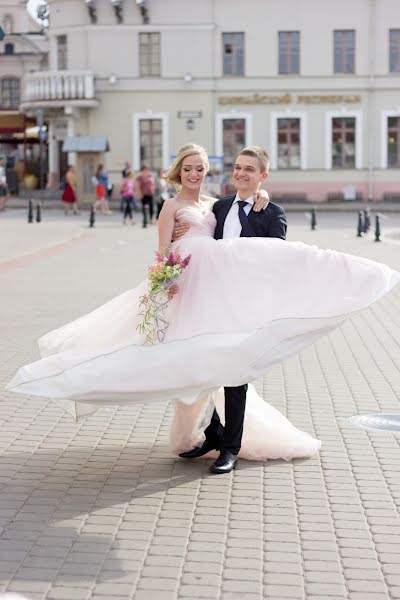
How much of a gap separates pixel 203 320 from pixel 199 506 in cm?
101

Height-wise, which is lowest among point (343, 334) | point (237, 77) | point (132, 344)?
point (343, 334)

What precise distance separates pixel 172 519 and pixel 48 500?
0.73 meters

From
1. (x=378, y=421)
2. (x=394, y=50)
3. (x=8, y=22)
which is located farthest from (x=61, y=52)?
(x=378, y=421)

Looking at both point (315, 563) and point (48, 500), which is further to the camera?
point (48, 500)

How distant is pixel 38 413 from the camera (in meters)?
8.71

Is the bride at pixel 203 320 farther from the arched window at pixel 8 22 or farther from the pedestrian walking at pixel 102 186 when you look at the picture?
the arched window at pixel 8 22

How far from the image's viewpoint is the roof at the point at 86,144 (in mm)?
48750

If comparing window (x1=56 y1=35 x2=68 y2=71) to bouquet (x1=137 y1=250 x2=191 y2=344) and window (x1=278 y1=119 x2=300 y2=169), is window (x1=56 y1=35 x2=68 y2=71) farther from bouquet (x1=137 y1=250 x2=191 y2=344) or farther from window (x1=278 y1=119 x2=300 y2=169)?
bouquet (x1=137 y1=250 x2=191 y2=344)

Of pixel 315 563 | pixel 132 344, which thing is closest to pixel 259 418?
pixel 132 344

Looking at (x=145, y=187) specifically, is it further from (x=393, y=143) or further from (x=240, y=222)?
(x=240, y=222)

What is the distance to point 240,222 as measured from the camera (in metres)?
6.86

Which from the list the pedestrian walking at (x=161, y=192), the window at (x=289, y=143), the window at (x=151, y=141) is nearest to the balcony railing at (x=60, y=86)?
the window at (x=151, y=141)

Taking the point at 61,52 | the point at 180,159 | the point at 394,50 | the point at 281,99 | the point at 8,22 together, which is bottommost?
the point at 180,159

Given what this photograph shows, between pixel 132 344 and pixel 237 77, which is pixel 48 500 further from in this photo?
pixel 237 77
